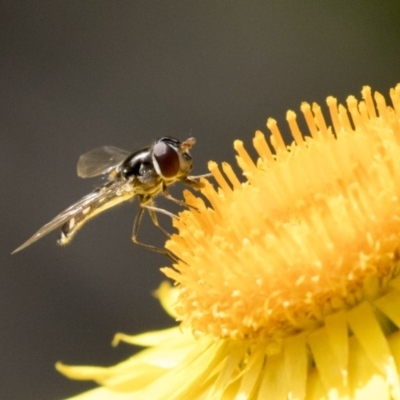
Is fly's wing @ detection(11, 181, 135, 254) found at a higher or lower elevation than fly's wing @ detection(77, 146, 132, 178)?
lower

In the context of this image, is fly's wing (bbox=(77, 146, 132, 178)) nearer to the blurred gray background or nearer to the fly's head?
the fly's head

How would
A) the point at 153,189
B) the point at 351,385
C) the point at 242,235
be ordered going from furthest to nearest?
the point at 153,189 < the point at 242,235 < the point at 351,385

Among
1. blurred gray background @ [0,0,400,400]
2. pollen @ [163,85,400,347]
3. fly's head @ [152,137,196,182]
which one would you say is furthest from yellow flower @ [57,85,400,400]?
blurred gray background @ [0,0,400,400]

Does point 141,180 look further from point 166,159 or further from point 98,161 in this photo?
point 98,161

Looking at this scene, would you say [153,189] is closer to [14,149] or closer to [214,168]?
[214,168]

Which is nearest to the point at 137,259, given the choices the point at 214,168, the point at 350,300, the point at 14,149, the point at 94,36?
the point at 14,149

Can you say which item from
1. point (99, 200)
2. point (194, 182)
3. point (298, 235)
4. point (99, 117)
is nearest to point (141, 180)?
point (99, 200)
